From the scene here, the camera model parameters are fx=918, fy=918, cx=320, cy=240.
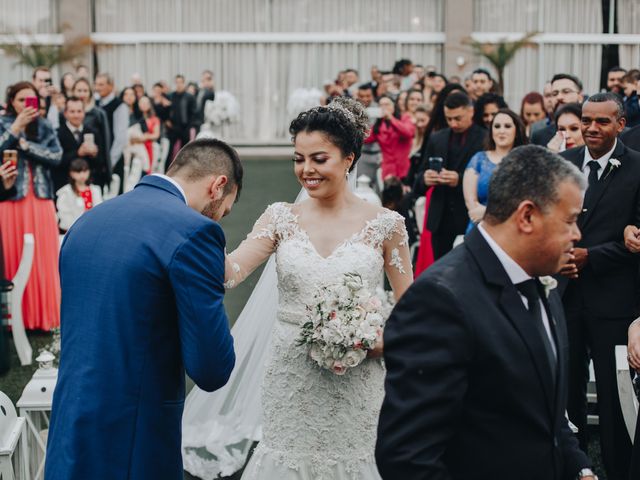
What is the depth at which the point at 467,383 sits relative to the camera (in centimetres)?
221

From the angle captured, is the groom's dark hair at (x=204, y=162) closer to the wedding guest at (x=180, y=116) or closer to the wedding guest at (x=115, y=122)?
the wedding guest at (x=115, y=122)

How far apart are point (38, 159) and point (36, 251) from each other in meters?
0.84

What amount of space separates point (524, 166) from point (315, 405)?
197cm

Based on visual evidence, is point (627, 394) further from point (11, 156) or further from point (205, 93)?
point (205, 93)

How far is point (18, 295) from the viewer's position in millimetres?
7586

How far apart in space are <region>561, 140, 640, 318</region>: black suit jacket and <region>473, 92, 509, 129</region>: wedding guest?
3.02m

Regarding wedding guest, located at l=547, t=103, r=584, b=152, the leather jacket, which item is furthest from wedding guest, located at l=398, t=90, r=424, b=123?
wedding guest, located at l=547, t=103, r=584, b=152

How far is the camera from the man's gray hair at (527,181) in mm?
2273

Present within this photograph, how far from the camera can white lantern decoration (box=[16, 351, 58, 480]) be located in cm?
418

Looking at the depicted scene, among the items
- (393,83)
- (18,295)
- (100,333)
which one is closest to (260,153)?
(393,83)

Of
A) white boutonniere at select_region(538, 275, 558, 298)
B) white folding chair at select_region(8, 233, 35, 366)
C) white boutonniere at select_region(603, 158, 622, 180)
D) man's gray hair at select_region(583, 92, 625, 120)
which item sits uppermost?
man's gray hair at select_region(583, 92, 625, 120)

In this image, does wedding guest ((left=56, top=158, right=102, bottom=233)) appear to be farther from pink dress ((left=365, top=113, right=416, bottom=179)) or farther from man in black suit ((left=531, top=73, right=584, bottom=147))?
man in black suit ((left=531, top=73, right=584, bottom=147))

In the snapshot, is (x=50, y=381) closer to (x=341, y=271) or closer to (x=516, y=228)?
(x=341, y=271)

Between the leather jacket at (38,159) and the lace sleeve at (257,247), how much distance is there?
4519mm
